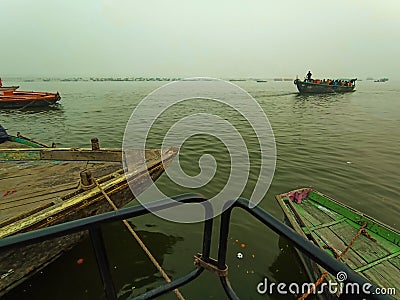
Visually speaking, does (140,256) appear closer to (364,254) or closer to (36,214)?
(36,214)

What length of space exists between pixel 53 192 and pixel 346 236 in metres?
6.16

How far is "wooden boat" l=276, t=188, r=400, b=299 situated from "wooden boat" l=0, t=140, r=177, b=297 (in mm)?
3460

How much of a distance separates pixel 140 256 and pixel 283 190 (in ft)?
16.6

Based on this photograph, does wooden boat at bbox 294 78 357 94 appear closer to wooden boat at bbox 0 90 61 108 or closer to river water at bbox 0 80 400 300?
river water at bbox 0 80 400 300

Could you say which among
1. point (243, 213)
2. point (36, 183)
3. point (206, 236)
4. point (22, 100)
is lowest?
point (22, 100)

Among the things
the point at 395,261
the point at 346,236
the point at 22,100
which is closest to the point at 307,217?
the point at 346,236

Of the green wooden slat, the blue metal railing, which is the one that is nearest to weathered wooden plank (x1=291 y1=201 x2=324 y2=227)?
the green wooden slat

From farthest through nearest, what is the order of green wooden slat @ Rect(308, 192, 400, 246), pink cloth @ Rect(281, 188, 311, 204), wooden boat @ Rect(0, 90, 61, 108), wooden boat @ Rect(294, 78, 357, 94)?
A: wooden boat @ Rect(294, 78, 357, 94) < wooden boat @ Rect(0, 90, 61, 108) < pink cloth @ Rect(281, 188, 311, 204) < green wooden slat @ Rect(308, 192, 400, 246)

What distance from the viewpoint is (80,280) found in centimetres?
458

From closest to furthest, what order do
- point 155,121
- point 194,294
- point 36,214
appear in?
point 36,214, point 194,294, point 155,121

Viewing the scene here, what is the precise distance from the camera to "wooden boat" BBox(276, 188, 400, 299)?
13.7 ft

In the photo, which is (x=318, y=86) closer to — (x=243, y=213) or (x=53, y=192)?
(x=243, y=213)

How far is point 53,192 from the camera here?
4914mm

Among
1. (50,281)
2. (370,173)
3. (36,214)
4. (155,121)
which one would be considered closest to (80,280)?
(50,281)
